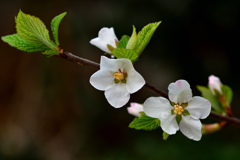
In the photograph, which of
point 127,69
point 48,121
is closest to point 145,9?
point 48,121

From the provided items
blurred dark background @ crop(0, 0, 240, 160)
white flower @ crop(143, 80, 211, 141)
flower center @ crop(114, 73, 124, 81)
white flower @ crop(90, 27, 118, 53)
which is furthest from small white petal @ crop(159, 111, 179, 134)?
blurred dark background @ crop(0, 0, 240, 160)

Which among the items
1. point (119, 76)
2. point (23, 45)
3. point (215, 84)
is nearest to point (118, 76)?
point (119, 76)

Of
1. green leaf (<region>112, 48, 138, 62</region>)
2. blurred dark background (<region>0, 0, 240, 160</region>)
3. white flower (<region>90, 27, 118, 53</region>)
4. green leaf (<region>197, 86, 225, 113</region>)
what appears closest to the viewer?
green leaf (<region>112, 48, 138, 62</region>)

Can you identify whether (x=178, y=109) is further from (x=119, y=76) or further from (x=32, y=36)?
(x=32, y=36)

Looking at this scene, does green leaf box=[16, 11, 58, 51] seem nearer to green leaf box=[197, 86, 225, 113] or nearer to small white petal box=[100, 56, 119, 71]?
small white petal box=[100, 56, 119, 71]

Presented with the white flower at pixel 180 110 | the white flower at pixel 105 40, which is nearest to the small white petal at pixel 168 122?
the white flower at pixel 180 110

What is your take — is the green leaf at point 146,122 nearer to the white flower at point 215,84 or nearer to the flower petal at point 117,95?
the flower petal at point 117,95

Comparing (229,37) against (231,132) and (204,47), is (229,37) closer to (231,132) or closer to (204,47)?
(204,47)
